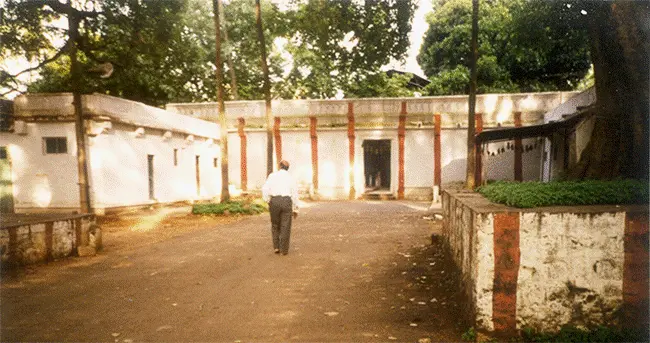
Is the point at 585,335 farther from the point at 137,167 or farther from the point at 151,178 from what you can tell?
the point at 151,178

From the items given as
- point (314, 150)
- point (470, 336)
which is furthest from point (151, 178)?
point (470, 336)

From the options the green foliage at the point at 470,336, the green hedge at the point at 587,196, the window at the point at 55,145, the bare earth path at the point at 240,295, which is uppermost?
the window at the point at 55,145

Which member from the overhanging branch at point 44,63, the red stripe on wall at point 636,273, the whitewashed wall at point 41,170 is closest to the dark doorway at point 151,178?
the whitewashed wall at point 41,170

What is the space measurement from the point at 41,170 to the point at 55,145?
3.47 ft

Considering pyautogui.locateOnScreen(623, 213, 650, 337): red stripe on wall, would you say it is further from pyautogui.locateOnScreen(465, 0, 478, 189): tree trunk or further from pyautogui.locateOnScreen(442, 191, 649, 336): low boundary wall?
pyautogui.locateOnScreen(465, 0, 478, 189): tree trunk

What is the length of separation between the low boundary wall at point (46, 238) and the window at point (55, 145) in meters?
7.19

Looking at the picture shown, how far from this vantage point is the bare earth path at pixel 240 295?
4.41m

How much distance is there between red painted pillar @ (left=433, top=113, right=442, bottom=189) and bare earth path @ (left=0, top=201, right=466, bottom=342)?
12217mm

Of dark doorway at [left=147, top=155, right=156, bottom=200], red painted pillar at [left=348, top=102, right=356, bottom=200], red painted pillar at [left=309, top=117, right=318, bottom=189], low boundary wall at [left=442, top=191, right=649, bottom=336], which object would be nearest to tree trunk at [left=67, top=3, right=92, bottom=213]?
dark doorway at [left=147, top=155, right=156, bottom=200]

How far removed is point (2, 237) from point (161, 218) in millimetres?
7551

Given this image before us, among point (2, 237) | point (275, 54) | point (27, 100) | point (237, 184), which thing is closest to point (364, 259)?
point (2, 237)

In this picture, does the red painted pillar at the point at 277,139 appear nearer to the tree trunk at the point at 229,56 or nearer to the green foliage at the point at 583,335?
the tree trunk at the point at 229,56

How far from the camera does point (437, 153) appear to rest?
69.4 feet

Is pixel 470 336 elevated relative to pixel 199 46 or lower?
lower
